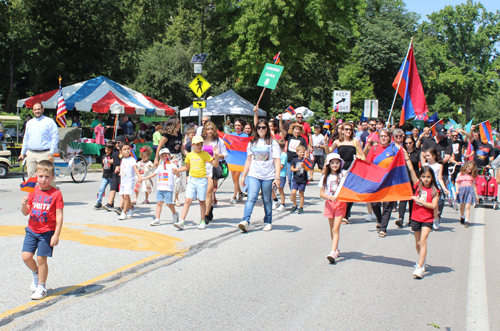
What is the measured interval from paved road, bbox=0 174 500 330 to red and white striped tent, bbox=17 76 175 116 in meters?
14.0

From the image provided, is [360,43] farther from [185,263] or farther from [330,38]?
[185,263]

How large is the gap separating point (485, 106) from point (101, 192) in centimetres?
11182

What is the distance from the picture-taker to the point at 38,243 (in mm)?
4988

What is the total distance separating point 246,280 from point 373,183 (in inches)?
90.2

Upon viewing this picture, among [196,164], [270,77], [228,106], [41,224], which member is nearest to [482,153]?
[270,77]

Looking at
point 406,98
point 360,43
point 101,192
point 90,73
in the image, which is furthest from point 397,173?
point 360,43

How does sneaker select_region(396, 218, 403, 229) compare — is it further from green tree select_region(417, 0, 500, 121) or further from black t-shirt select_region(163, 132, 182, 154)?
green tree select_region(417, 0, 500, 121)

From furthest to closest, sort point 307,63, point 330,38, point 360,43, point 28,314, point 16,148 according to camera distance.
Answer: point 360,43
point 307,63
point 330,38
point 16,148
point 28,314

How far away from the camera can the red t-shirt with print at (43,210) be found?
4.96 metres

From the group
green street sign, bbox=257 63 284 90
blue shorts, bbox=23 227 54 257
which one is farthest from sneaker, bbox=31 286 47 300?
green street sign, bbox=257 63 284 90

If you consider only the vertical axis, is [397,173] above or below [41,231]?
above

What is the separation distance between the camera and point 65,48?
3884 cm

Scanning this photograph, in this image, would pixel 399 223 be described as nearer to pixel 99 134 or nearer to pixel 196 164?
pixel 196 164

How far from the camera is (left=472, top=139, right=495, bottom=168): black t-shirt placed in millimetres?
14297
